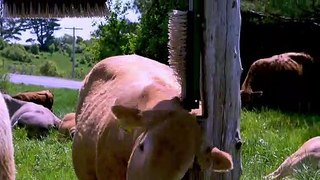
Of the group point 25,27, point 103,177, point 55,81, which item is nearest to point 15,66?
point 55,81

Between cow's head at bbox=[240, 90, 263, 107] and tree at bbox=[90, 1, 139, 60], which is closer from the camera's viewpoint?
cow's head at bbox=[240, 90, 263, 107]

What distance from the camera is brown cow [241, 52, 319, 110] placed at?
13055 mm

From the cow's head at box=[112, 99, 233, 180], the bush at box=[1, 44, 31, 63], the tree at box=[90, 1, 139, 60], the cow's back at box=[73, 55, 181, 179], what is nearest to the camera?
the cow's head at box=[112, 99, 233, 180]

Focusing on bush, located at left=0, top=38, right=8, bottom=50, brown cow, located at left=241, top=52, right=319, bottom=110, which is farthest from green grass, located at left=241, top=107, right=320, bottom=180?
bush, located at left=0, top=38, right=8, bottom=50

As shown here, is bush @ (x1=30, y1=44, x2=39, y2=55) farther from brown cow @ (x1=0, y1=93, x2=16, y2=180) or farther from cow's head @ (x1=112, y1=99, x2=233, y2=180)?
cow's head @ (x1=112, y1=99, x2=233, y2=180)

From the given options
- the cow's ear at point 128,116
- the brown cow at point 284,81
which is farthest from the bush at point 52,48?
the cow's ear at point 128,116

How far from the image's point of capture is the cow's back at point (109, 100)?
4.38 m

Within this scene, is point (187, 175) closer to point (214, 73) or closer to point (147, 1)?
point (214, 73)

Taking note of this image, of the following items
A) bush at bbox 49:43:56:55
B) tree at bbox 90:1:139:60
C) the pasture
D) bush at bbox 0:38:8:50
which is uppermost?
the pasture

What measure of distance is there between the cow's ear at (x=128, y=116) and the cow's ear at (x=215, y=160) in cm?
35

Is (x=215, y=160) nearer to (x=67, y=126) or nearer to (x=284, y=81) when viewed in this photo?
(x=67, y=126)

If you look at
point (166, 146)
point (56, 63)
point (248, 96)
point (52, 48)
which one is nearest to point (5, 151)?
point (166, 146)

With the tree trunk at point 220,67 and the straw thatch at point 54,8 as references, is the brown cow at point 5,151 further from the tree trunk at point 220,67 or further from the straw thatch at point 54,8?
the straw thatch at point 54,8

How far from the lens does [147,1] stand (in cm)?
2205
